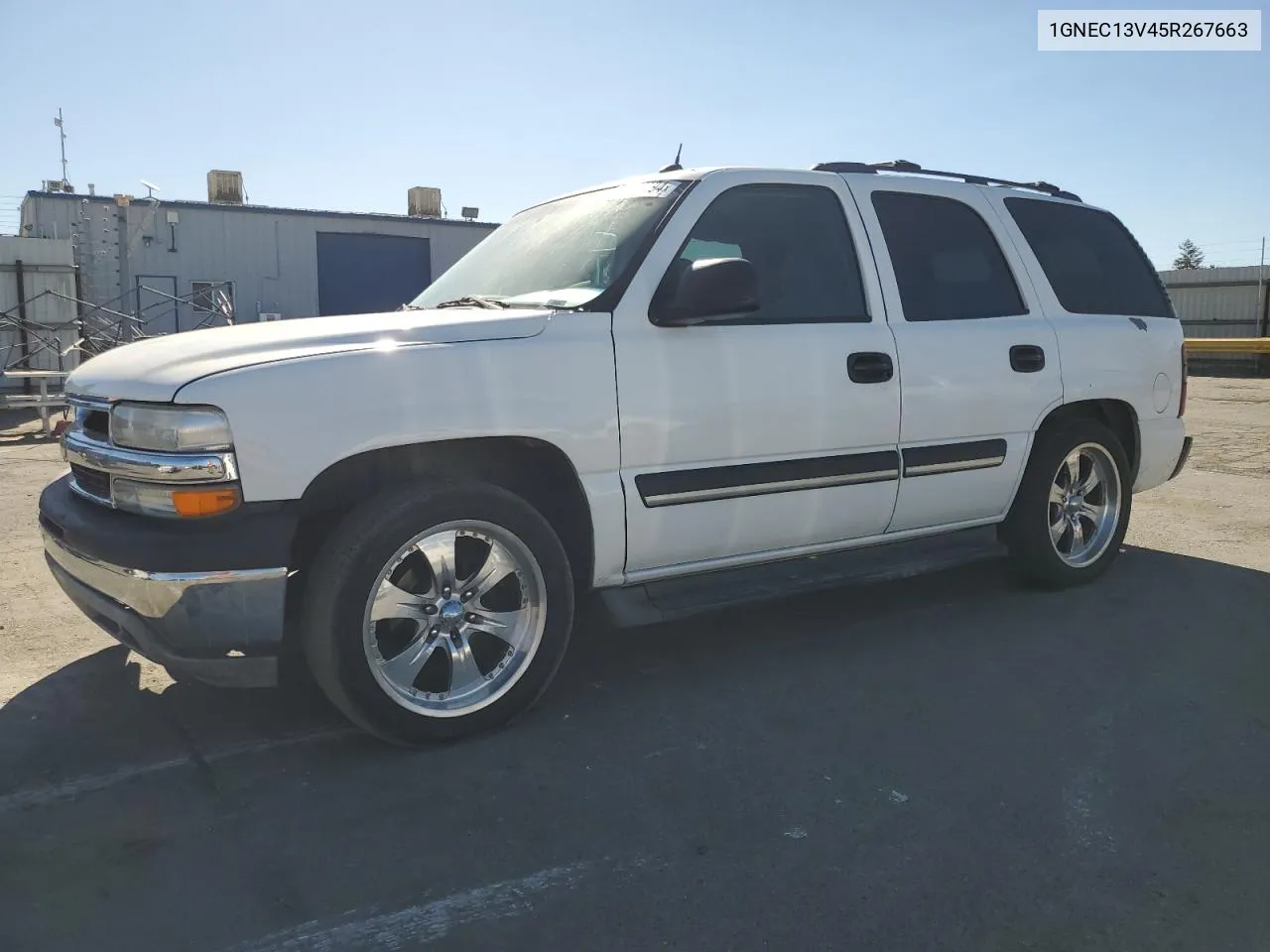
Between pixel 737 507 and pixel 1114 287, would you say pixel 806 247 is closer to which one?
pixel 737 507

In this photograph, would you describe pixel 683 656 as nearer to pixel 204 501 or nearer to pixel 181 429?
pixel 204 501

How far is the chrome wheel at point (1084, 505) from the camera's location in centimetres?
497

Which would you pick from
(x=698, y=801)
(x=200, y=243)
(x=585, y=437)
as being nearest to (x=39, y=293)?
(x=200, y=243)

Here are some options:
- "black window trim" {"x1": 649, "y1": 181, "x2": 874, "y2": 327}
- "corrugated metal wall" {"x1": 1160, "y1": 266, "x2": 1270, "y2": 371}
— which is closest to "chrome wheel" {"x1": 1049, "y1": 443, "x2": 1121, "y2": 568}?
"black window trim" {"x1": 649, "y1": 181, "x2": 874, "y2": 327}

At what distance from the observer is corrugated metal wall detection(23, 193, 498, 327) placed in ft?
79.9

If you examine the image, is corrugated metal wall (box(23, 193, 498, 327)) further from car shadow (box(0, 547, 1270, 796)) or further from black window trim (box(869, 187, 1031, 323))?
black window trim (box(869, 187, 1031, 323))

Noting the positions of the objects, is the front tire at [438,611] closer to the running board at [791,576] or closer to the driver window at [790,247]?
the running board at [791,576]

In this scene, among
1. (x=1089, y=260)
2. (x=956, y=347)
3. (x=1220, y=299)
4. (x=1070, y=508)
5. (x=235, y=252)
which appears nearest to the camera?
(x=956, y=347)

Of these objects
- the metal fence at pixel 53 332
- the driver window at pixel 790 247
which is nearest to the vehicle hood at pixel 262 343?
the driver window at pixel 790 247

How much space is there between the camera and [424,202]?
30.8 metres

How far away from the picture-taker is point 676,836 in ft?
8.88

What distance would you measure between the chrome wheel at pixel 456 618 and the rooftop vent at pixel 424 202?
29024mm

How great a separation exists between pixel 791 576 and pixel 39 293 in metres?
18.0

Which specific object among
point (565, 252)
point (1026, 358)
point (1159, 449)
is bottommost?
point (1159, 449)
